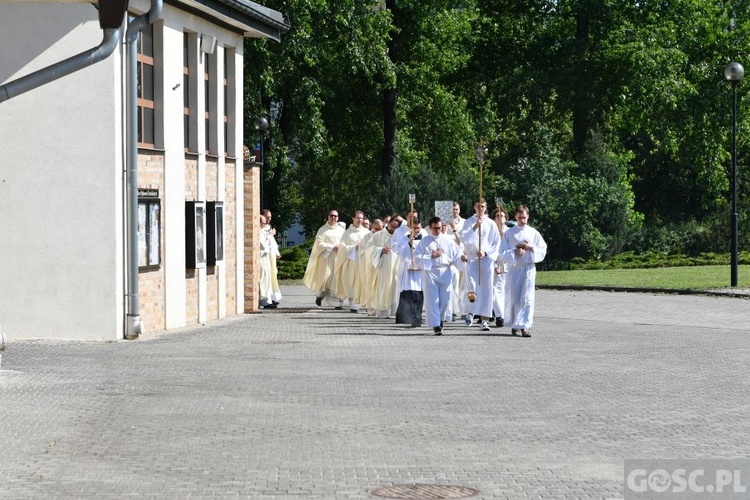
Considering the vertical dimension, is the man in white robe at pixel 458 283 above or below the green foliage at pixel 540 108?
below

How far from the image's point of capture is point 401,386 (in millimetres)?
14844

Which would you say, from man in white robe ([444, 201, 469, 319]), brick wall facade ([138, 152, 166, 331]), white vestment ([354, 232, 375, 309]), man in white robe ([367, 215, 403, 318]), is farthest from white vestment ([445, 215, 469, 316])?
brick wall facade ([138, 152, 166, 331])

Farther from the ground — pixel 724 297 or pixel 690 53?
pixel 690 53

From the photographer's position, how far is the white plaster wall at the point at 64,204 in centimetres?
2088

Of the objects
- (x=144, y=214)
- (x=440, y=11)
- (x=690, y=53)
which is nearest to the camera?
(x=144, y=214)

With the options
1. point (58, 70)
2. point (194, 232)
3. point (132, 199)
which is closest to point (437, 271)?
point (194, 232)

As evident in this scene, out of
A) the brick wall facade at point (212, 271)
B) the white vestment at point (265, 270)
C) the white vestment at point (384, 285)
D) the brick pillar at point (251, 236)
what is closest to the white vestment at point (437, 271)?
the white vestment at point (384, 285)

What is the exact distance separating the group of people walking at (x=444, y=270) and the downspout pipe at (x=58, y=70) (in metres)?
10.8

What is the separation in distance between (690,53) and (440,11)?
1118 cm

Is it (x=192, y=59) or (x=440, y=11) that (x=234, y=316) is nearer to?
(x=192, y=59)

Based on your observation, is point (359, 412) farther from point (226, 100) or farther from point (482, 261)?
point (226, 100)

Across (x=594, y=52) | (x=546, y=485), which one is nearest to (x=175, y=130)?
(x=546, y=485)

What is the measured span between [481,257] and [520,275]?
2.19 metres

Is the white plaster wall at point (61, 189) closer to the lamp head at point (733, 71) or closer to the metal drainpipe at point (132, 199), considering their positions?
the metal drainpipe at point (132, 199)
